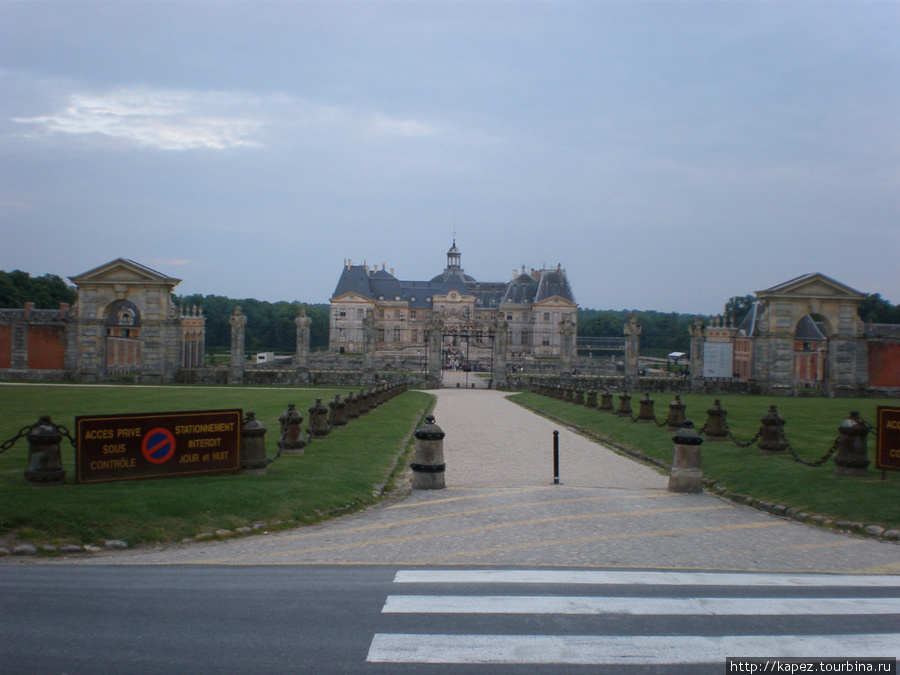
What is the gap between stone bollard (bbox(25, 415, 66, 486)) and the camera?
9.88 meters

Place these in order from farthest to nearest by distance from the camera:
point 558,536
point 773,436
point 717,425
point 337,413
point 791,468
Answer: point 337,413 → point 717,425 → point 773,436 → point 791,468 → point 558,536

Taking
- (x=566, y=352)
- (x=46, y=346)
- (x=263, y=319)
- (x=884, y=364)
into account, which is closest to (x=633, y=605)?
(x=566, y=352)

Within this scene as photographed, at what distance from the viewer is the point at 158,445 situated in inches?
421

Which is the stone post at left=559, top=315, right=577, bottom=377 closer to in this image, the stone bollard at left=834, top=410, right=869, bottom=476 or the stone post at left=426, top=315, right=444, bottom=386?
the stone post at left=426, top=315, right=444, bottom=386

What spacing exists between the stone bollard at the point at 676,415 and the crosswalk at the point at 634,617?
463 inches

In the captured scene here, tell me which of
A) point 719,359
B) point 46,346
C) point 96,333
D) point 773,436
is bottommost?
point 773,436

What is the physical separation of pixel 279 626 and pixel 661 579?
3.88 metres

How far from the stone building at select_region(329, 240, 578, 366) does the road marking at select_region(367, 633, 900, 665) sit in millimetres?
74201

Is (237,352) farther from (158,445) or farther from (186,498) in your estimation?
(186,498)

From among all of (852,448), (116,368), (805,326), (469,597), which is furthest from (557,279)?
(469,597)

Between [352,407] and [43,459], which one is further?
[352,407]

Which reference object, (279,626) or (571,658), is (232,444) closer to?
(279,626)

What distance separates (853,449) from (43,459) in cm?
1293

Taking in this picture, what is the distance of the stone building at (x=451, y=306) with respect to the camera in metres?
88.8
